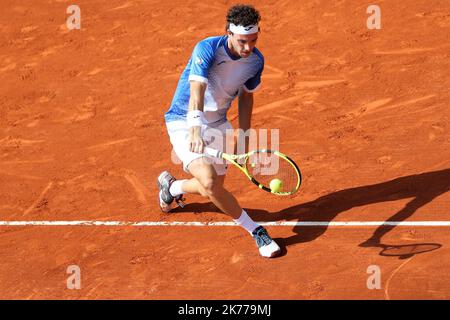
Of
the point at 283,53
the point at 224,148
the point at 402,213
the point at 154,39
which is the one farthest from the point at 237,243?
the point at 154,39

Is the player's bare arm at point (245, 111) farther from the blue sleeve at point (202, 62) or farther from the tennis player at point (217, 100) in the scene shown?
the blue sleeve at point (202, 62)

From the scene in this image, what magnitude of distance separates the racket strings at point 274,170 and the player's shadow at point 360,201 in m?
0.30

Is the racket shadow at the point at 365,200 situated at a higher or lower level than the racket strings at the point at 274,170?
→ lower

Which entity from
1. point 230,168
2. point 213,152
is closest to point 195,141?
point 213,152

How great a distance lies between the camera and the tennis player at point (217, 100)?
7.27m

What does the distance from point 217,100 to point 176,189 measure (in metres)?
1.08

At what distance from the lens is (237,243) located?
7957 millimetres

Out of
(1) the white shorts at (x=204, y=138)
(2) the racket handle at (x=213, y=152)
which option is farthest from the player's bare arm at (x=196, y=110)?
(1) the white shorts at (x=204, y=138)

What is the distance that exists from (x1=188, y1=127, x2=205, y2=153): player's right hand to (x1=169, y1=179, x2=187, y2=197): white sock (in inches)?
48.4

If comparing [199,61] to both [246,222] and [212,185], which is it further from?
[246,222]

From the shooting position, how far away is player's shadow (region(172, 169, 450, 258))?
26.3ft

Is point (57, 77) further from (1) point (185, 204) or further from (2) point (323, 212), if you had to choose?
(2) point (323, 212)

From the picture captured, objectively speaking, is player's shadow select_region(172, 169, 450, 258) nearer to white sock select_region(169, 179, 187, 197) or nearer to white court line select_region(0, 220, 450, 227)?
white court line select_region(0, 220, 450, 227)

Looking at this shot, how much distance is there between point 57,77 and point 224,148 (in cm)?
423
